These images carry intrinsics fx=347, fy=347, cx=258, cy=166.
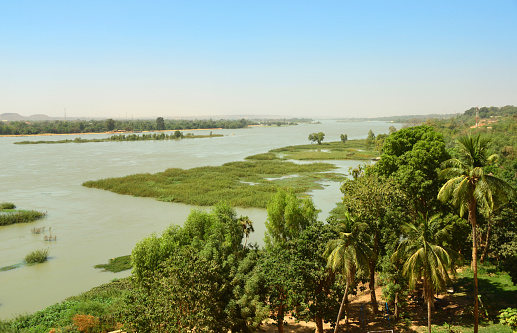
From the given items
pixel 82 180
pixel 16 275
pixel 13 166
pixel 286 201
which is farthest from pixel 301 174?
pixel 13 166

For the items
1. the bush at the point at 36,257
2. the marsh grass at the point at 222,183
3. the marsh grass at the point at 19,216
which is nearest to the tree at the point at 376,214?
the bush at the point at 36,257

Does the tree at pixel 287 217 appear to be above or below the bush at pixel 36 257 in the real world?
above

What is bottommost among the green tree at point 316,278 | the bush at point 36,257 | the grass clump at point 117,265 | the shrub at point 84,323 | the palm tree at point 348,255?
the grass clump at point 117,265

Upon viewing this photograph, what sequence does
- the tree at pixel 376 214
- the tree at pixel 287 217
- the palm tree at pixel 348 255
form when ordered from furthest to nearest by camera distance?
the tree at pixel 287 217 < the tree at pixel 376 214 < the palm tree at pixel 348 255

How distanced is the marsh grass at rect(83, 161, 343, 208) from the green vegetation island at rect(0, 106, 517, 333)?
79.2 feet

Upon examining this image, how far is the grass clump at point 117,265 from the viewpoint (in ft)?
94.0

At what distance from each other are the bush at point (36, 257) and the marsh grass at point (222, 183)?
20.3 m

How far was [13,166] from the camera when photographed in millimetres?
76750

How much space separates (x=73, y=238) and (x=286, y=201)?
79.5 ft

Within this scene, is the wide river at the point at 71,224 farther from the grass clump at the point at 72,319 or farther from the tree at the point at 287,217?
the tree at the point at 287,217

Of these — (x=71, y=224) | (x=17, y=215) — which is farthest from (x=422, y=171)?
(x=17, y=215)

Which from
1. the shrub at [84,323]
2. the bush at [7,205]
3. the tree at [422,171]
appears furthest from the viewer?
the bush at [7,205]

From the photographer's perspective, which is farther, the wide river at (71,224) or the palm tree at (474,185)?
the wide river at (71,224)

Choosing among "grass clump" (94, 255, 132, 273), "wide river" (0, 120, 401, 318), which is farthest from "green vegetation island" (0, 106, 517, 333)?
"wide river" (0, 120, 401, 318)
